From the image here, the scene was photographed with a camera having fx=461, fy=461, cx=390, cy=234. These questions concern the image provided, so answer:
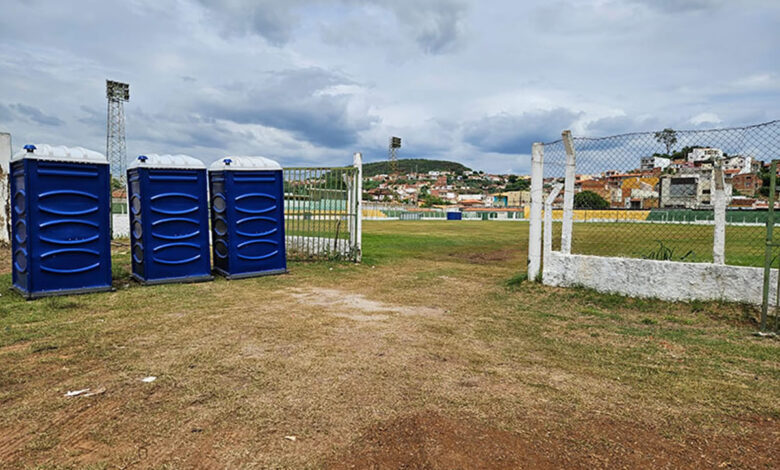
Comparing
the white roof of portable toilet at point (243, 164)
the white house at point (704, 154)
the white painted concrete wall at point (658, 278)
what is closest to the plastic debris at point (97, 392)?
the white roof of portable toilet at point (243, 164)

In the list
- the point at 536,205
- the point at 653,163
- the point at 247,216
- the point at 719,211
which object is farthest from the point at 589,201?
the point at 247,216

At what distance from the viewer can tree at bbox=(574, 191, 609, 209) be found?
7.57m

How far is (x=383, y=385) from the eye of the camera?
12.1 ft

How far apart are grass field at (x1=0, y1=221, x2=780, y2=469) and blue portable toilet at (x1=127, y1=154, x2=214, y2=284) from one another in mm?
1495

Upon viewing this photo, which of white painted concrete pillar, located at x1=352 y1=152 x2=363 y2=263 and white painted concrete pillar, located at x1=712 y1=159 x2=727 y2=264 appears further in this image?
white painted concrete pillar, located at x1=352 y1=152 x2=363 y2=263

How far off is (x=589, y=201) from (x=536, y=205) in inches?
37.1

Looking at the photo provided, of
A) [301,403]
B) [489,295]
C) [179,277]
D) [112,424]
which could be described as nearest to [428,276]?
[489,295]

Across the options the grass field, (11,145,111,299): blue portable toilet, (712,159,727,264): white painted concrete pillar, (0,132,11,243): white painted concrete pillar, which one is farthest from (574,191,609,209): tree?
(0,132,11,243): white painted concrete pillar

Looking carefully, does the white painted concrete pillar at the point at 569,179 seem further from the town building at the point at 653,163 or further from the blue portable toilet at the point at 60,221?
the blue portable toilet at the point at 60,221

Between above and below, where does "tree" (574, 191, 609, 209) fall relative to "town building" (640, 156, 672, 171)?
below

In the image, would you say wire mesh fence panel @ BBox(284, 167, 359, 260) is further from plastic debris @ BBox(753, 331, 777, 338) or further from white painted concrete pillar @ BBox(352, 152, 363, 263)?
plastic debris @ BBox(753, 331, 777, 338)

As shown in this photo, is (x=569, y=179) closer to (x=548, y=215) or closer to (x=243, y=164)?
(x=548, y=215)

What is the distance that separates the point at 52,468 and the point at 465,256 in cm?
1305

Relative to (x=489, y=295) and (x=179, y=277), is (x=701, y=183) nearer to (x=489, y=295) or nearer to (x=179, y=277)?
(x=489, y=295)
